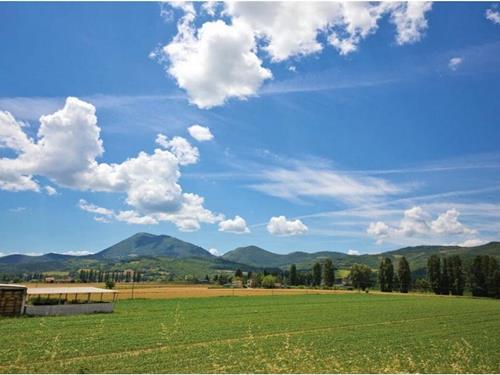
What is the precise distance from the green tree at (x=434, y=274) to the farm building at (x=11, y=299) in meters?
139

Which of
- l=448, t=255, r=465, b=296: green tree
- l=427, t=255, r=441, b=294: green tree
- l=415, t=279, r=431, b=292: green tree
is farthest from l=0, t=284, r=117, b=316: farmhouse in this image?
l=415, t=279, r=431, b=292: green tree

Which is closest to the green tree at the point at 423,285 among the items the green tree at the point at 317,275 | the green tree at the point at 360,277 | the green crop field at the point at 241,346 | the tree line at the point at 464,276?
the tree line at the point at 464,276

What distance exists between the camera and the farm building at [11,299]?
43.2 metres

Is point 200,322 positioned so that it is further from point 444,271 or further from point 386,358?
point 444,271

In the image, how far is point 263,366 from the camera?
69.8 feet

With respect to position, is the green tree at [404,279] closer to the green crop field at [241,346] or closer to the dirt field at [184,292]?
the dirt field at [184,292]

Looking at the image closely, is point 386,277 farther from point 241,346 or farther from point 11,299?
point 241,346

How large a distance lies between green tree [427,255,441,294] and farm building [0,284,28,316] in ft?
457

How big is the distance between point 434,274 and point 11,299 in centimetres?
14063

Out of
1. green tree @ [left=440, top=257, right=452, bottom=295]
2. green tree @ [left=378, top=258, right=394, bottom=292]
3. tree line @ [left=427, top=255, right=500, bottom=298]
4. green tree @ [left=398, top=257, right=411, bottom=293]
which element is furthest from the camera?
green tree @ [left=378, top=258, right=394, bottom=292]

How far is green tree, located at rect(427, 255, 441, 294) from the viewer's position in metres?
145

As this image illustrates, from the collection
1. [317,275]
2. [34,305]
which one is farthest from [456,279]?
[34,305]

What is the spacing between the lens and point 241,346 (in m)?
27.0

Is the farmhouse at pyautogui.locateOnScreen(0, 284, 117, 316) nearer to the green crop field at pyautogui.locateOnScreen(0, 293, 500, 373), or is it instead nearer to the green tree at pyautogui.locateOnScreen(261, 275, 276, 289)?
the green crop field at pyautogui.locateOnScreen(0, 293, 500, 373)
